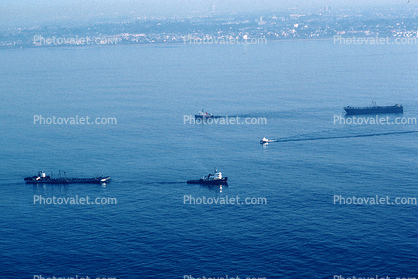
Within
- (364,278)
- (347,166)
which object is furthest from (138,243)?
(347,166)

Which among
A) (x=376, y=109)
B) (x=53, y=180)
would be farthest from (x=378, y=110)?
(x=53, y=180)

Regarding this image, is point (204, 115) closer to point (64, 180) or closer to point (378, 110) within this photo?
point (378, 110)

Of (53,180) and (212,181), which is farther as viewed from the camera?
(53,180)

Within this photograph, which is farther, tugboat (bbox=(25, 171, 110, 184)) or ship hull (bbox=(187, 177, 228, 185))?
tugboat (bbox=(25, 171, 110, 184))

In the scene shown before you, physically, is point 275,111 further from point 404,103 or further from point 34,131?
point 34,131

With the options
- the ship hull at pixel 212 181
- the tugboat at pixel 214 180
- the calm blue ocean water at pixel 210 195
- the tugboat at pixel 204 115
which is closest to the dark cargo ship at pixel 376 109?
the calm blue ocean water at pixel 210 195

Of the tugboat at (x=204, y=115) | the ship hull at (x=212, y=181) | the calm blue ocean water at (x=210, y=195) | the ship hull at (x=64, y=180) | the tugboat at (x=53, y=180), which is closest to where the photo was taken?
the calm blue ocean water at (x=210, y=195)

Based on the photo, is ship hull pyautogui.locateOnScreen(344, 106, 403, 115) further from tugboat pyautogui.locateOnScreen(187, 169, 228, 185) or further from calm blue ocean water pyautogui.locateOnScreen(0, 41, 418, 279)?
tugboat pyautogui.locateOnScreen(187, 169, 228, 185)

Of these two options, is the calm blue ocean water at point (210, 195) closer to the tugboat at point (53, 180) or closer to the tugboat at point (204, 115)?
the tugboat at point (53, 180)

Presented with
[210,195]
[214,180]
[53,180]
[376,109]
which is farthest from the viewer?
[376,109]

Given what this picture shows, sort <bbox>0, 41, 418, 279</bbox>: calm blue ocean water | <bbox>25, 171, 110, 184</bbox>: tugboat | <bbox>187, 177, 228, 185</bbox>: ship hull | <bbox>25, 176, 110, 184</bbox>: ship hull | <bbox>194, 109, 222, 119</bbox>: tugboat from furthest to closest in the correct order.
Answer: <bbox>194, 109, 222, 119</bbox>: tugboat, <bbox>25, 171, 110, 184</bbox>: tugboat, <bbox>25, 176, 110, 184</bbox>: ship hull, <bbox>187, 177, 228, 185</bbox>: ship hull, <bbox>0, 41, 418, 279</bbox>: calm blue ocean water

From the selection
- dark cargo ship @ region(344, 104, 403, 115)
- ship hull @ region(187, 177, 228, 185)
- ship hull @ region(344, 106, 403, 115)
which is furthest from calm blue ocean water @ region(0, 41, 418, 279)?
dark cargo ship @ region(344, 104, 403, 115)
